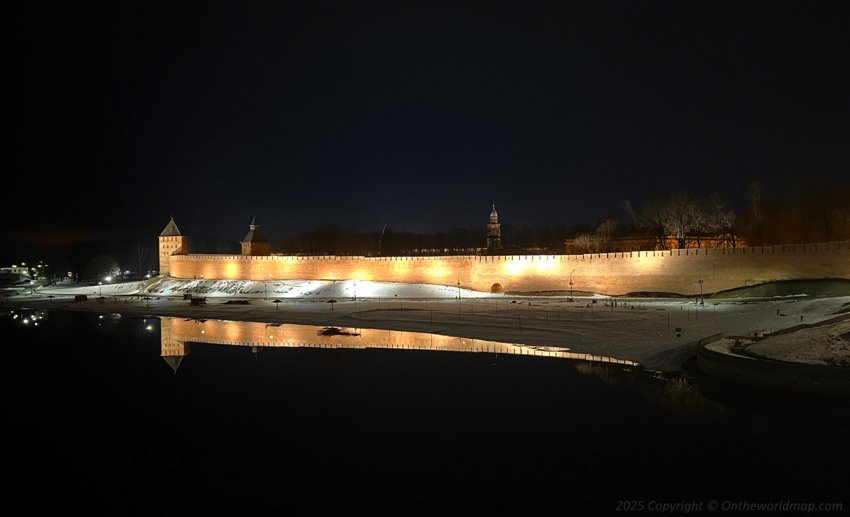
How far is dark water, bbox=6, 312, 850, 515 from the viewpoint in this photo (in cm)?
767

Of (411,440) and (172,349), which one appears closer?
(411,440)

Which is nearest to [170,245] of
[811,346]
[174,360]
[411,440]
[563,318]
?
[174,360]

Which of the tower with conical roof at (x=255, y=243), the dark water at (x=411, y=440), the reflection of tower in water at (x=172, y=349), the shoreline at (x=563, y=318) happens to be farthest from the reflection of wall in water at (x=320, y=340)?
the tower with conical roof at (x=255, y=243)

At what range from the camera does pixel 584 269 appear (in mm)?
34938

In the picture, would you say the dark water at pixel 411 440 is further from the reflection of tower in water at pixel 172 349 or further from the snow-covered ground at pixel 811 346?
the reflection of tower in water at pixel 172 349

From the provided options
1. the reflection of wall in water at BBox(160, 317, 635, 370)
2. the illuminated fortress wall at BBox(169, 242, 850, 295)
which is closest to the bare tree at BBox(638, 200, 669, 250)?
the illuminated fortress wall at BBox(169, 242, 850, 295)

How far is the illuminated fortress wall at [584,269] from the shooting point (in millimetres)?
29000

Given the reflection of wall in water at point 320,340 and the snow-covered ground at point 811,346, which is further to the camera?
the reflection of wall in water at point 320,340

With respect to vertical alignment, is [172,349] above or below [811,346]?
below

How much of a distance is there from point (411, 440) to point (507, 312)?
17.4 metres

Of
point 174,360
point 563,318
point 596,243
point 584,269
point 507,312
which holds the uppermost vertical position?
point 596,243

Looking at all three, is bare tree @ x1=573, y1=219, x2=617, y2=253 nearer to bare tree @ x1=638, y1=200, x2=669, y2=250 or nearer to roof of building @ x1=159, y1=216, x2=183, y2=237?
bare tree @ x1=638, y1=200, x2=669, y2=250

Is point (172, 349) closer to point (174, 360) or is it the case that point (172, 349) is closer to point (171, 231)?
point (174, 360)

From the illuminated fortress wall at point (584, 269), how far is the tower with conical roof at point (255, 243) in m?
4.50
